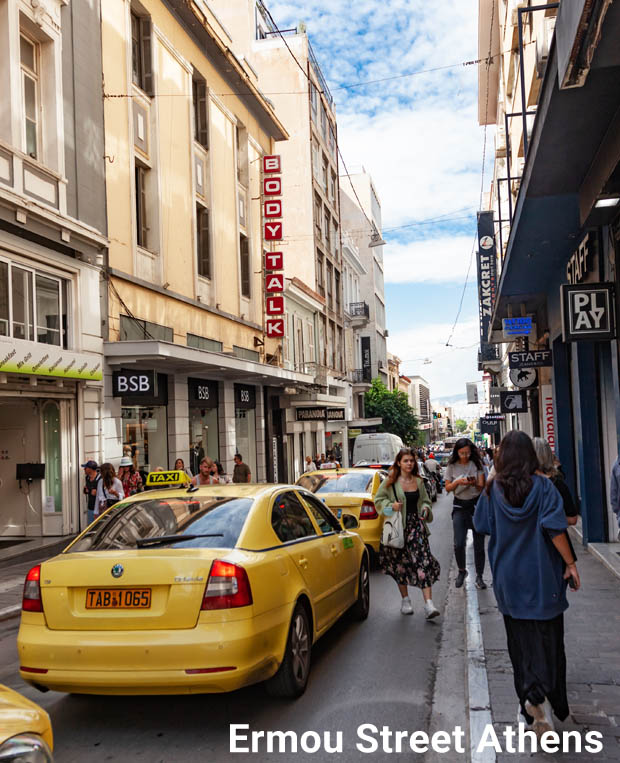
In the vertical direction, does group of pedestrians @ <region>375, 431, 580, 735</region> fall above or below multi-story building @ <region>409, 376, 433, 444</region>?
below

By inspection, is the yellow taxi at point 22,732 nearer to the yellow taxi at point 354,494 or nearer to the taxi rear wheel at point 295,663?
the taxi rear wheel at point 295,663

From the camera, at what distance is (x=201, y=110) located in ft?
77.5

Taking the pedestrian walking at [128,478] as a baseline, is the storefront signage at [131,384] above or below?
above

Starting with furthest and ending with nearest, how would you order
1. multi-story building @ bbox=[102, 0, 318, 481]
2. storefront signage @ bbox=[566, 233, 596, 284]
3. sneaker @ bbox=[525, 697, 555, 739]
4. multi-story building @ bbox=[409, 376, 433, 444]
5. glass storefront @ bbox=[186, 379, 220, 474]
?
1. multi-story building @ bbox=[409, 376, 433, 444]
2. glass storefront @ bbox=[186, 379, 220, 474]
3. multi-story building @ bbox=[102, 0, 318, 481]
4. storefront signage @ bbox=[566, 233, 596, 284]
5. sneaker @ bbox=[525, 697, 555, 739]

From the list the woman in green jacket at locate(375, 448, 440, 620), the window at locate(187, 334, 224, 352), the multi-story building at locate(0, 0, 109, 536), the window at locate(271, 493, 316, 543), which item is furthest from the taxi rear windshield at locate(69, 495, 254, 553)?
the window at locate(187, 334, 224, 352)

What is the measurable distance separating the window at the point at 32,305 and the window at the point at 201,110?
9955 millimetres

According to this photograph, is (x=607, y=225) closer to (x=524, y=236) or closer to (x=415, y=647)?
(x=524, y=236)

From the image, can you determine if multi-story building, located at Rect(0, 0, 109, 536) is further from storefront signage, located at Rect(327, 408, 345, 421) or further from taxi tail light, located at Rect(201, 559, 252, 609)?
storefront signage, located at Rect(327, 408, 345, 421)

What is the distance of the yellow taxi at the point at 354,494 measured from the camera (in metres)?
10.9

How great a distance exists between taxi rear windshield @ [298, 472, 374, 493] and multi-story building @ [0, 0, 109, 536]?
5.09 meters

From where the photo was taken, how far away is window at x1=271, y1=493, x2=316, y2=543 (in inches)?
231

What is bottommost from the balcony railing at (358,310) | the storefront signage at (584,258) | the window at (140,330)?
the storefront signage at (584,258)

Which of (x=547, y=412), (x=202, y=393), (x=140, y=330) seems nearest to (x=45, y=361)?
(x=140, y=330)

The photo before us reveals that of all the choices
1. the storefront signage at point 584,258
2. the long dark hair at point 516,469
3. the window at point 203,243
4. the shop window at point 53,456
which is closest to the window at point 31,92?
the shop window at point 53,456
